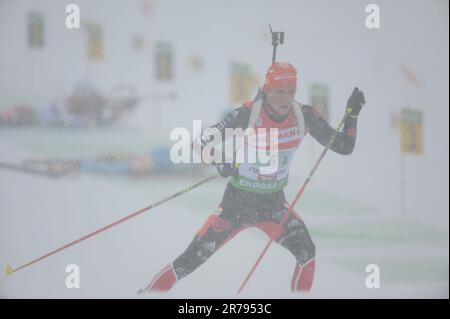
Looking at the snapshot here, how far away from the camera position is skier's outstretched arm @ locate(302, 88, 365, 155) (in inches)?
153

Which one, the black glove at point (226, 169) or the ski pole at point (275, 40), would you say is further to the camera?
the ski pole at point (275, 40)

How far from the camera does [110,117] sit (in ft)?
13.1

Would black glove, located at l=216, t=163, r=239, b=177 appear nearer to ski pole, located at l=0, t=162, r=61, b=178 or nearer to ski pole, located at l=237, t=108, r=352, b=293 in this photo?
ski pole, located at l=237, t=108, r=352, b=293

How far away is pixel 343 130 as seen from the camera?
12.9 feet

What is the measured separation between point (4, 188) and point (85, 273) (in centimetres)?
62

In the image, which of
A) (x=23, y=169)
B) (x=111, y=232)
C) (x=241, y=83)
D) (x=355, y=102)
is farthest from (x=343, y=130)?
Answer: (x=23, y=169)

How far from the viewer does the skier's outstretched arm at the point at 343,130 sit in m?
3.89

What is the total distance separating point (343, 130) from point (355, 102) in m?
0.16

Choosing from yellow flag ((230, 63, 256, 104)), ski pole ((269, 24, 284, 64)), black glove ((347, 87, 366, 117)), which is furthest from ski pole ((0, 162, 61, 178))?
black glove ((347, 87, 366, 117))

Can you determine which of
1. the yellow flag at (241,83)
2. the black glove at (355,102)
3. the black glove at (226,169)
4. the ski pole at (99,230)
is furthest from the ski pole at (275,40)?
the ski pole at (99,230)

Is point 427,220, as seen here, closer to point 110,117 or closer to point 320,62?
point 320,62

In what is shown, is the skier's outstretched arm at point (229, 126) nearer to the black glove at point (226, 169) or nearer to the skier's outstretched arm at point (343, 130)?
the black glove at point (226, 169)

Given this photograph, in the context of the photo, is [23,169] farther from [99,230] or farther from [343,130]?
[343,130]

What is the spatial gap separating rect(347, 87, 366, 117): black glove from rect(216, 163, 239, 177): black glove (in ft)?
2.25
